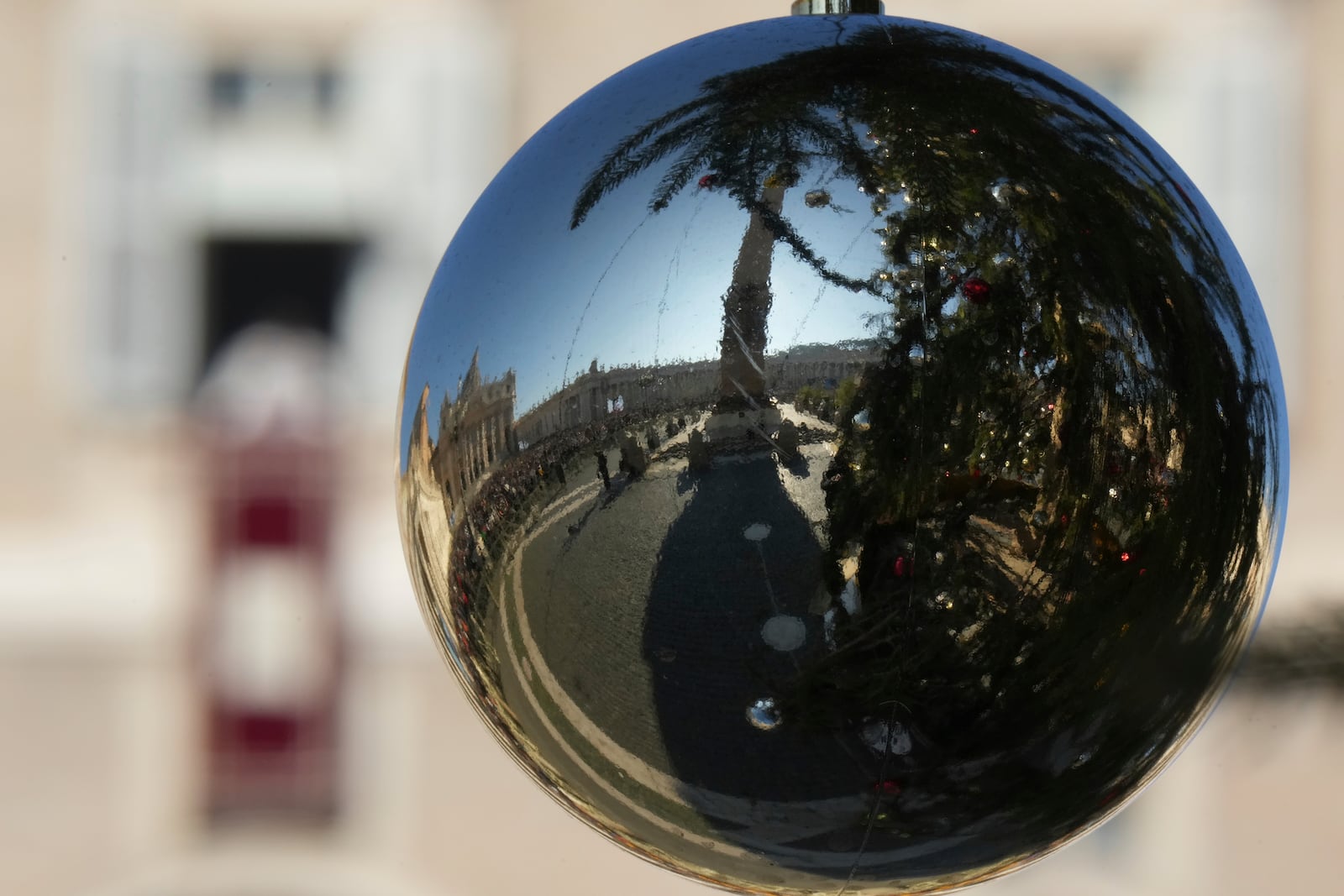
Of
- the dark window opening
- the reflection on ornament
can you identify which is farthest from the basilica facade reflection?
the dark window opening

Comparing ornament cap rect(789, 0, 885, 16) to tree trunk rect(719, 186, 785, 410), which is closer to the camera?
tree trunk rect(719, 186, 785, 410)

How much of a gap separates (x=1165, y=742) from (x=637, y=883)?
3109 millimetres

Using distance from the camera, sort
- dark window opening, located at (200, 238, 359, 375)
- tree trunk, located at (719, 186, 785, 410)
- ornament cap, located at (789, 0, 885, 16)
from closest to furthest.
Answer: tree trunk, located at (719, 186, 785, 410) → ornament cap, located at (789, 0, 885, 16) → dark window opening, located at (200, 238, 359, 375)

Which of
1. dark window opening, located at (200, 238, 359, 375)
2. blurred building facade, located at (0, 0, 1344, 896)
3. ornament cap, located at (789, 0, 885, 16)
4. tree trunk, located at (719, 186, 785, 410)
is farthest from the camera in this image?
dark window opening, located at (200, 238, 359, 375)

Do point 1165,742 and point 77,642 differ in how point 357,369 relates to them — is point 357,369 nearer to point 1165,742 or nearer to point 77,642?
point 77,642

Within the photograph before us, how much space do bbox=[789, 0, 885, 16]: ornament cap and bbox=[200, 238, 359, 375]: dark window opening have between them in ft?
11.6

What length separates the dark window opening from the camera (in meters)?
4.11

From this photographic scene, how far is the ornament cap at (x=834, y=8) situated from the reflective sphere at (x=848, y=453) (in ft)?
0.13

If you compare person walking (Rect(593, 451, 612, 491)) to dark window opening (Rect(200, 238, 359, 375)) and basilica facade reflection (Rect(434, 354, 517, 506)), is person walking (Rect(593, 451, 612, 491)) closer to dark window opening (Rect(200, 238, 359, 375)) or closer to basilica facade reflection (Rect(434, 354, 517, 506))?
basilica facade reflection (Rect(434, 354, 517, 506))

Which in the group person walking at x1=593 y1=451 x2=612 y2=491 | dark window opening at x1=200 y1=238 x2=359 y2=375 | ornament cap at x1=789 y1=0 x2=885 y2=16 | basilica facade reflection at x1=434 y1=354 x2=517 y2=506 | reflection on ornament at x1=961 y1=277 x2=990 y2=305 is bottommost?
person walking at x1=593 y1=451 x2=612 y2=491

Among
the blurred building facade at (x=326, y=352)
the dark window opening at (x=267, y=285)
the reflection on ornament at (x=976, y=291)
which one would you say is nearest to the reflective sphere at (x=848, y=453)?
the reflection on ornament at (x=976, y=291)

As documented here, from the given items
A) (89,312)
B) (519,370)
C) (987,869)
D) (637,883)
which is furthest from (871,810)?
(89,312)

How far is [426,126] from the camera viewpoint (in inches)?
155

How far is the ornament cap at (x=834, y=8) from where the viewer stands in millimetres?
674
